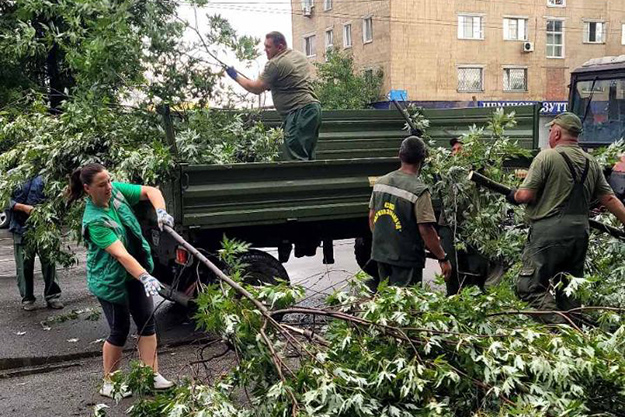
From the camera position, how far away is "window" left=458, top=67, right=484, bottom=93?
114 feet

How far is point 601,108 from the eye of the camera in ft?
38.5

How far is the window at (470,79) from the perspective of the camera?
1366 inches

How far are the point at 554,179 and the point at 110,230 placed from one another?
316 centimetres

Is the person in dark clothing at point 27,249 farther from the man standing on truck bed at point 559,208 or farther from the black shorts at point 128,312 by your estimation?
the man standing on truck bed at point 559,208

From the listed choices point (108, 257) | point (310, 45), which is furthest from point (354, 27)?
point (108, 257)

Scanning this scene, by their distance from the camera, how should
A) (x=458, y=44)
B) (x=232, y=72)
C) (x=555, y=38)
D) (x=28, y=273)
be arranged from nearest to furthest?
(x=232, y=72), (x=28, y=273), (x=458, y=44), (x=555, y=38)

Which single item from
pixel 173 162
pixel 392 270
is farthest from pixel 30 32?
pixel 392 270

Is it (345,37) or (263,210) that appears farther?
(345,37)

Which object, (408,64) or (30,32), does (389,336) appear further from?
(408,64)

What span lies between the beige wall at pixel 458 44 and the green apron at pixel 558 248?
28.7m

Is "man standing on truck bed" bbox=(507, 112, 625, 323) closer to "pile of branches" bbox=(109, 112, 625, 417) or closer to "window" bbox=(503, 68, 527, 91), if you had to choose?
"pile of branches" bbox=(109, 112, 625, 417)

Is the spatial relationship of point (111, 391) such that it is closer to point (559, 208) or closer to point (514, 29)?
point (559, 208)

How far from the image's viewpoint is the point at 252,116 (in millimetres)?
7676

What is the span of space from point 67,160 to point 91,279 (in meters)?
2.02
